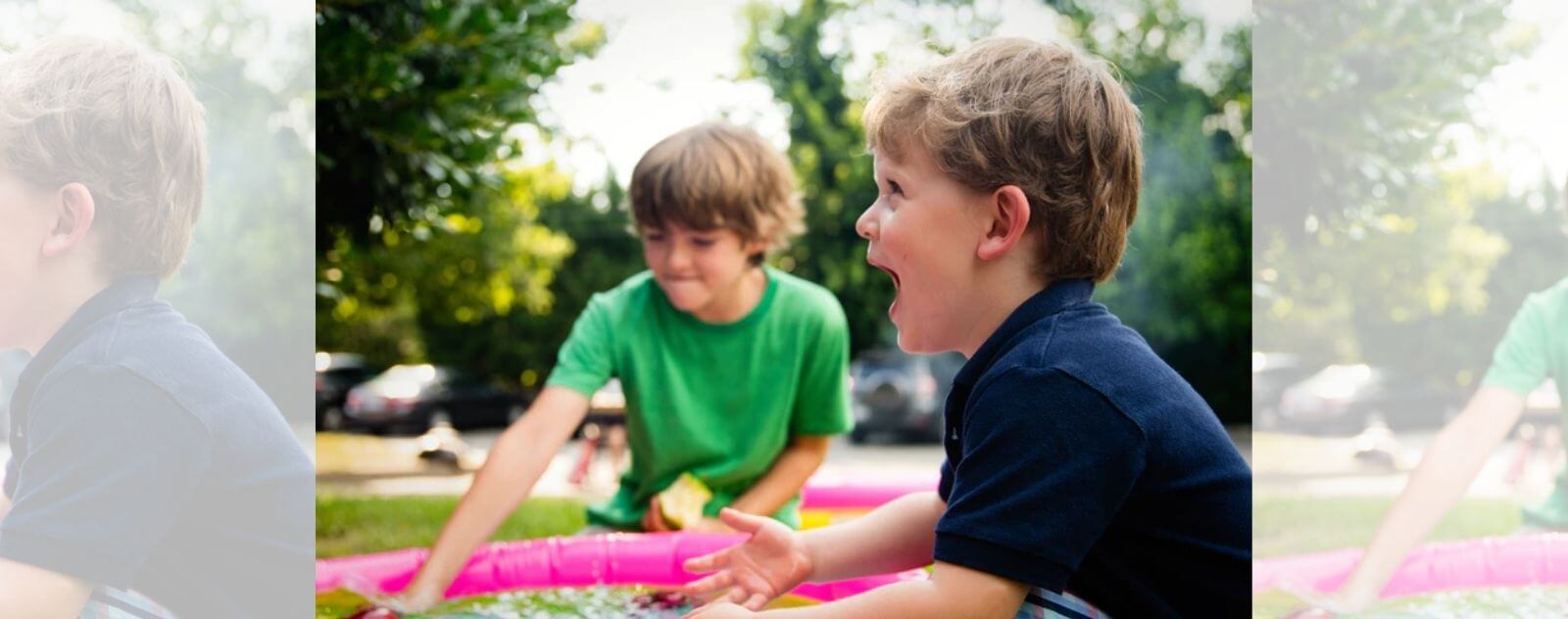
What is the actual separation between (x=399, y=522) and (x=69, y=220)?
13.1ft

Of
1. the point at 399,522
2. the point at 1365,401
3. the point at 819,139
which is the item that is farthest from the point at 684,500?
the point at 399,522

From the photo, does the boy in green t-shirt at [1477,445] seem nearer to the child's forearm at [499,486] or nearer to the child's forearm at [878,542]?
the child's forearm at [878,542]

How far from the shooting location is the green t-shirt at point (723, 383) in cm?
242

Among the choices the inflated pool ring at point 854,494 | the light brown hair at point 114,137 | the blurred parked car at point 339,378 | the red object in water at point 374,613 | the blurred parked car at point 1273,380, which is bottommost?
the red object in water at point 374,613

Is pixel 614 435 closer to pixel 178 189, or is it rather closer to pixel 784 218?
pixel 784 218

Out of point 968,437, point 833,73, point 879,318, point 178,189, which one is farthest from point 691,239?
point 879,318

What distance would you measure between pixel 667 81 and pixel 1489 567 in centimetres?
272

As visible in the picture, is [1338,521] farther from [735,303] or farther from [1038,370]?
[1038,370]

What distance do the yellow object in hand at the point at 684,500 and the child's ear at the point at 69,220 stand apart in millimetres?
1207

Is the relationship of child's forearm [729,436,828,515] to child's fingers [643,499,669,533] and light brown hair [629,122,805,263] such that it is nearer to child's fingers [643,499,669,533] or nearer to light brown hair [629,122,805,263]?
child's fingers [643,499,669,533]

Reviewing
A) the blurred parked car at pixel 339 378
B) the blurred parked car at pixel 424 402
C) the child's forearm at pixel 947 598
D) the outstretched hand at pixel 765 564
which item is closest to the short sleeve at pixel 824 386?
the outstretched hand at pixel 765 564

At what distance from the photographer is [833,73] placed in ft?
15.4

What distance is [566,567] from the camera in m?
2.15

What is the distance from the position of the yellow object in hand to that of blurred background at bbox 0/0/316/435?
0.71m
